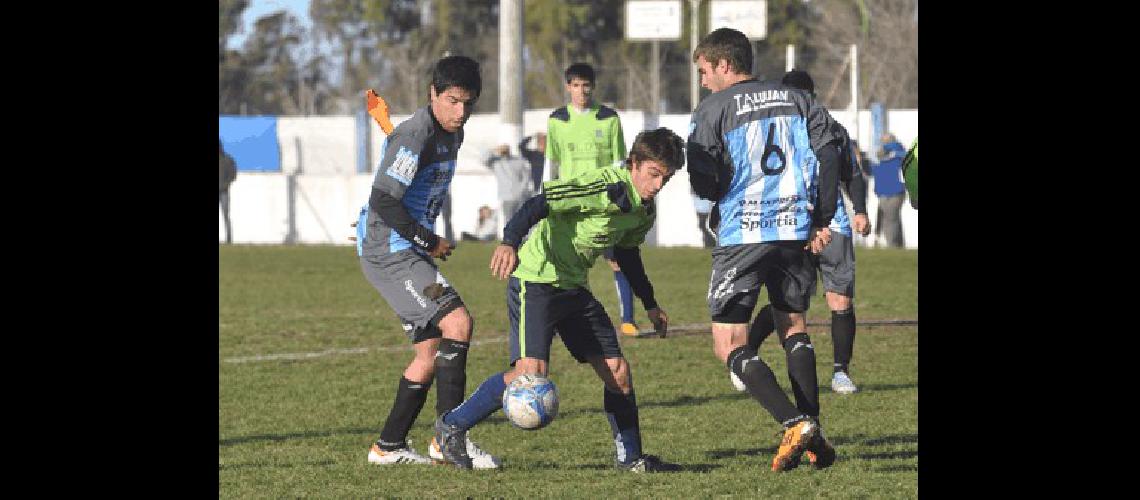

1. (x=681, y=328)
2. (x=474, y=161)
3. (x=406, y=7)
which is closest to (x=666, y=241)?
(x=474, y=161)

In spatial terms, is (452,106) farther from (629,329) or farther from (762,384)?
(629,329)

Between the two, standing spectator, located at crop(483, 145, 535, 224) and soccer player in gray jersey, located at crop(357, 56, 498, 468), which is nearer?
soccer player in gray jersey, located at crop(357, 56, 498, 468)

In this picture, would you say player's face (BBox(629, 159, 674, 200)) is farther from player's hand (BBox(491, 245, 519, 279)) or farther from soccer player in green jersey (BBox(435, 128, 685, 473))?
player's hand (BBox(491, 245, 519, 279))

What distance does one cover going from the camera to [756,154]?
803 centimetres

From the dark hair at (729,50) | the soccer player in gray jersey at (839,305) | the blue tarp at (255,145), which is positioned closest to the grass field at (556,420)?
the soccer player in gray jersey at (839,305)

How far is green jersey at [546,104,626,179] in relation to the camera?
46.2 feet

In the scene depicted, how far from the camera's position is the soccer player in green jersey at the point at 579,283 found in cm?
759

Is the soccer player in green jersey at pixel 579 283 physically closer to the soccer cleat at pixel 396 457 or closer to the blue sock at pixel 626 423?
the blue sock at pixel 626 423

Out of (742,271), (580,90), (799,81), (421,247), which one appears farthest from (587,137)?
(421,247)

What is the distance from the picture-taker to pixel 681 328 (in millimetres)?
15133

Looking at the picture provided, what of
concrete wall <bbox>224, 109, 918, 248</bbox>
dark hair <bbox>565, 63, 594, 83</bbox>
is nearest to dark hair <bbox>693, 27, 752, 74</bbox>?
dark hair <bbox>565, 63, 594, 83</bbox>

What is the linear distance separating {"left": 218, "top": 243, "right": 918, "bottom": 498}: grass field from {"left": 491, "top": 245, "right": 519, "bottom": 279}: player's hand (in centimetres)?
93

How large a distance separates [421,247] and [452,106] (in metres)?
0.66
